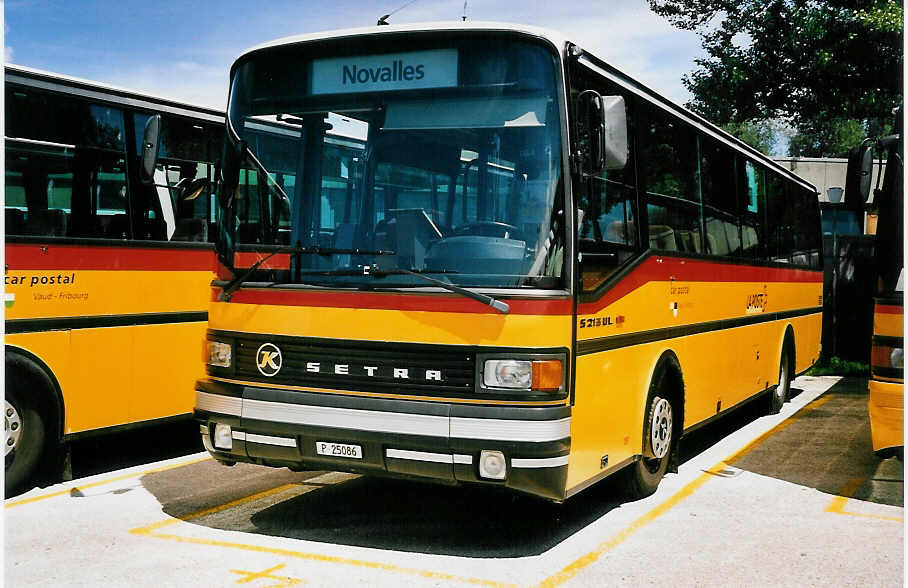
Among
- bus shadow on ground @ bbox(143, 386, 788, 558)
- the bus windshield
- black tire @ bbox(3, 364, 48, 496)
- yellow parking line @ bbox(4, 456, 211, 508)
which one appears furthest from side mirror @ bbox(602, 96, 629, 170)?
yellow parking line @ bbox(4, 456, 211, 508)

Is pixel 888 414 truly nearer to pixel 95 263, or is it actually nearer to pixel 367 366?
pixel 367 366

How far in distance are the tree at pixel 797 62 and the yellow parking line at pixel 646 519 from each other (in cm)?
1366

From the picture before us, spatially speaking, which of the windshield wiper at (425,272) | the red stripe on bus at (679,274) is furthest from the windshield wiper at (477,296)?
the red stripe on bus at (679,274)

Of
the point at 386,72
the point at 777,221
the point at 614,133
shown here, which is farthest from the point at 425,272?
the point at 777,221

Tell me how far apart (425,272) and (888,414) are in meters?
3.75

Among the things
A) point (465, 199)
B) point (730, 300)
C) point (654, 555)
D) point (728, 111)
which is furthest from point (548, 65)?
point (728, 111)

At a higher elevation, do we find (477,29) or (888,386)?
(477,29)

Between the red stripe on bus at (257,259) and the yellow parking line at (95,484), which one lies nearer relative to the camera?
the red stripe on bus at (257,259)

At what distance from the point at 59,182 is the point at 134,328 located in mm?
1351

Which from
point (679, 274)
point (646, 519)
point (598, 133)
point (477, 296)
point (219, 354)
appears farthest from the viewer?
point (679, 274)

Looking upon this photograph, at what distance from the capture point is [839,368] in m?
18.6

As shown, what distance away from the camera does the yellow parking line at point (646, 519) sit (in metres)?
5.90

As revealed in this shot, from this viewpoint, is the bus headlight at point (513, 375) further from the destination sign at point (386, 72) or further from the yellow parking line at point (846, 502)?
the yellow parking line at point (846, 502)

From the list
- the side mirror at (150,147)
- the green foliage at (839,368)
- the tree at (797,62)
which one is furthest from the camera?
the tree at (797,62)
